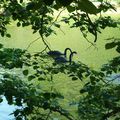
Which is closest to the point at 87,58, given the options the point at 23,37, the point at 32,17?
the point at 23,37

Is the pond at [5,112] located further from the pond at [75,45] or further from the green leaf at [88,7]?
the green leaf at [88,7]

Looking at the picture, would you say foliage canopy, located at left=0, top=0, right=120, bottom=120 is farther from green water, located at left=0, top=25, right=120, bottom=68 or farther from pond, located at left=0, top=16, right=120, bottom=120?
green water, located at left=0, top=25, right=120, bottom=68


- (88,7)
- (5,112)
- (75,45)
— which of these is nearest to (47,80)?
(88,7)

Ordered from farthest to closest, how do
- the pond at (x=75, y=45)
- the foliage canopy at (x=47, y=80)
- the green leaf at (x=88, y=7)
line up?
1. the pond at (x=75, y=45)
2. the foliage canopy at (x=47, y=80)
3. the green leaf at (x=88, y=7)

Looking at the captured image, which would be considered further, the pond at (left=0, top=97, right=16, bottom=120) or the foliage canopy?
the pond at (left=0, top=97, right=16, bottom=120)

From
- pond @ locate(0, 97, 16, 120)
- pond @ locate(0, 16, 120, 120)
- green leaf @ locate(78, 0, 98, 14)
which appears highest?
pond @ locate(0, 16, 120, 120)

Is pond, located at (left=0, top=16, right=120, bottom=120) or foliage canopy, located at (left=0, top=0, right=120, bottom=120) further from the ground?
pond, located at (left=0, top=16, right=120, bottom=120)

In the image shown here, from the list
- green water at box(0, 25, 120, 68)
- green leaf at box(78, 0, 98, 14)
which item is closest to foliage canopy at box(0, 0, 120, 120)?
green leaf at box(78, 0, 98, 14)

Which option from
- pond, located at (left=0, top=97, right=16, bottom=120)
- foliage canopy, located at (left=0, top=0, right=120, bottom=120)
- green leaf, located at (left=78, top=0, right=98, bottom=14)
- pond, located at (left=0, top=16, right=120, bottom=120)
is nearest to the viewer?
green leaf, located at (left=78, top=0, right=98, bottom=14)

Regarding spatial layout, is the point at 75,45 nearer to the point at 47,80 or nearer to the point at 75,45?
the point at 75,45

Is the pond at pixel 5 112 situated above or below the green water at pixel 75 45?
below

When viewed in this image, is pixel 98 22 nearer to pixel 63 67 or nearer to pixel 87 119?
pixel 63 67

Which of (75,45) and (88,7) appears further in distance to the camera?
A: (75,45)

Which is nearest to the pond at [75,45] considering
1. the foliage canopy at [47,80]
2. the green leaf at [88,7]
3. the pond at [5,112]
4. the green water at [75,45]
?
the green water at [75,45]
